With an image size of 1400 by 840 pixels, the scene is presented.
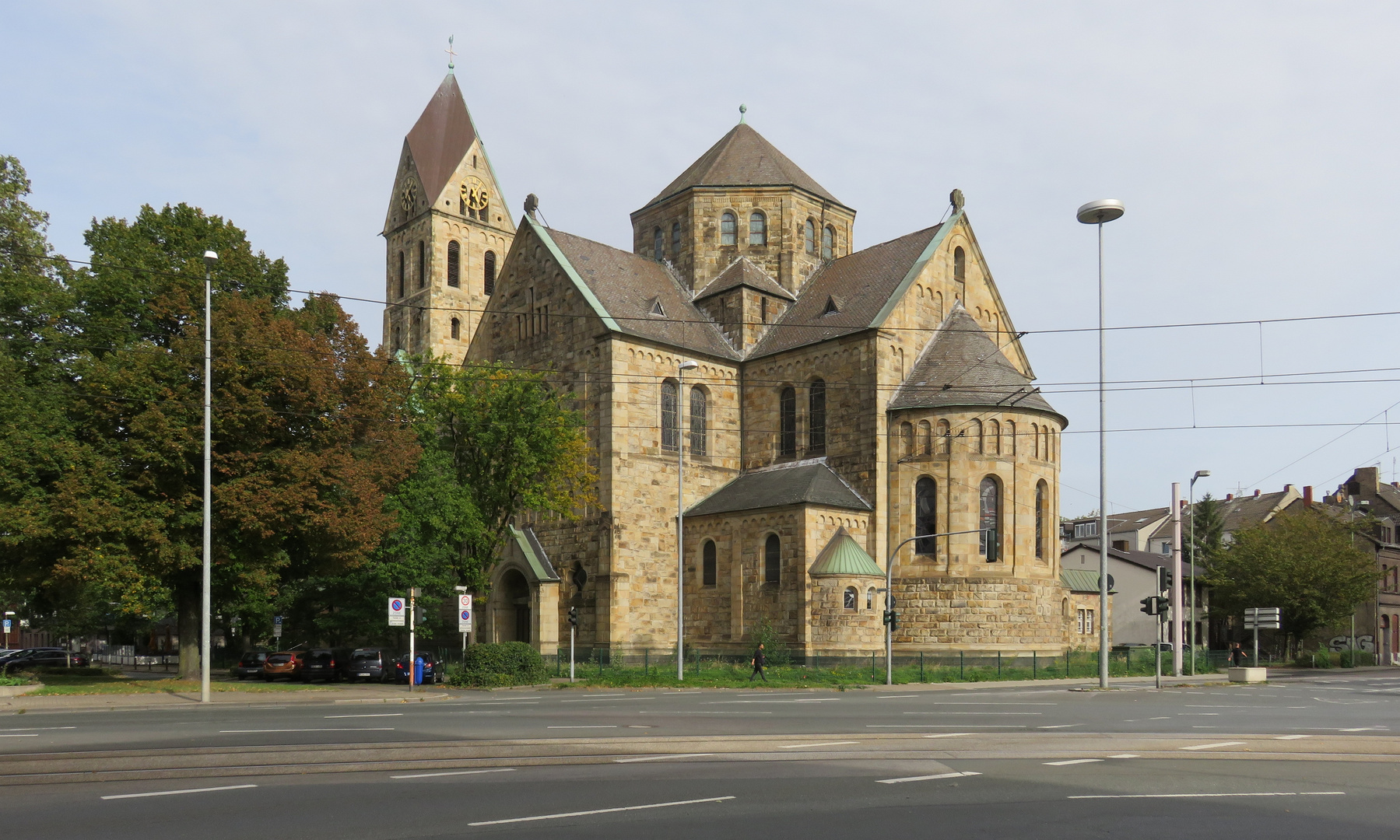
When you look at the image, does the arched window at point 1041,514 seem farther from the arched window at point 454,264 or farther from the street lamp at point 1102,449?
the arched window at point 454,264

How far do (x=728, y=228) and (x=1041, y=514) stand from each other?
17.8 metres

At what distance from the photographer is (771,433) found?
4391 cm

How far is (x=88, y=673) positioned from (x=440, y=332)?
3017cm

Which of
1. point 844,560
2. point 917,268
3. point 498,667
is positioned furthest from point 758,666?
point 917,268

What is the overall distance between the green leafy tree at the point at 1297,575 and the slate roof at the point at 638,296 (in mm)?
31203

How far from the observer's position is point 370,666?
3575 centimetres

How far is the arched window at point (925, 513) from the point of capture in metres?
39.4

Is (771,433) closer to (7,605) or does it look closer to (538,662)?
(538,662)

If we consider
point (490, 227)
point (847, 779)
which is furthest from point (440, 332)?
point (847, 779)

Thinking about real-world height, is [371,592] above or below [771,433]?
below

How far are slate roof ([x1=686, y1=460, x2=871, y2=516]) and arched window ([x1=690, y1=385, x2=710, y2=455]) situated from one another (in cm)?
184

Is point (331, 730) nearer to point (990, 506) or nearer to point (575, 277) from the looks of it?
point (990, 506)

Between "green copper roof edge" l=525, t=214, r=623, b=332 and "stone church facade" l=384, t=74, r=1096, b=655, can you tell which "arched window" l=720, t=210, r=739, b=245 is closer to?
"stone church facade" l=384, t=74, r=1096, b=655

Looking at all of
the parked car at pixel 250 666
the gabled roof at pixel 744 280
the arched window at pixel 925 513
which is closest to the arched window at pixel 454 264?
the gabled roof at pixel 744 280
